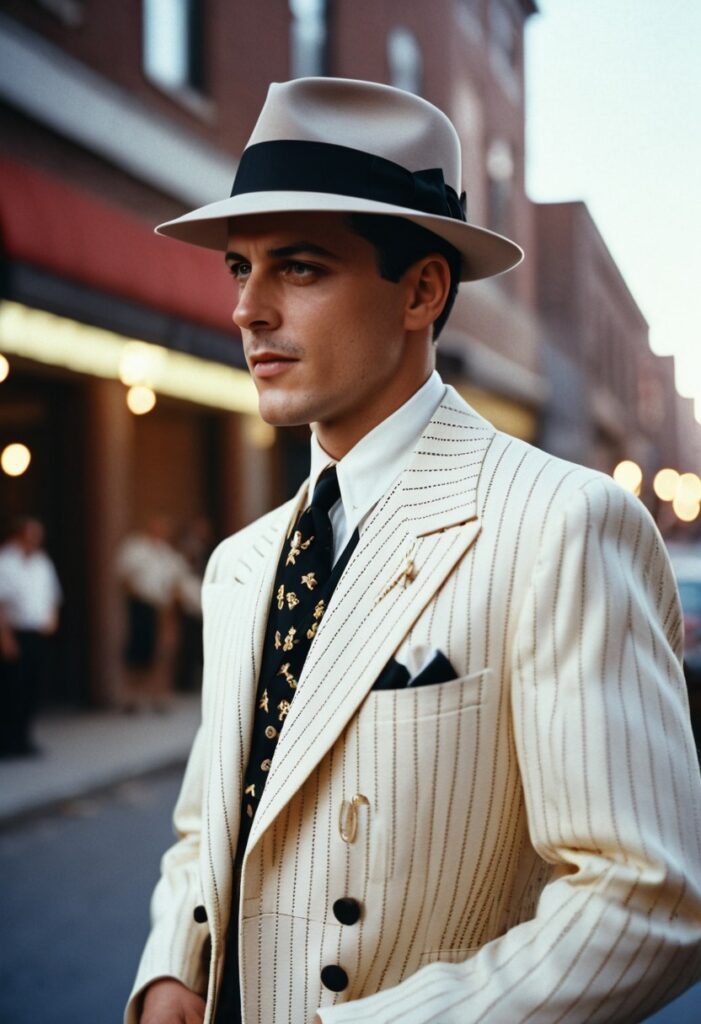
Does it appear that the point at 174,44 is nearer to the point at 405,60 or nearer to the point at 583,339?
the point at 405,60

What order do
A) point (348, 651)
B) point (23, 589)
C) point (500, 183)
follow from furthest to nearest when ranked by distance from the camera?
point (500, 183)
point (23, 589)
point (348, 651)

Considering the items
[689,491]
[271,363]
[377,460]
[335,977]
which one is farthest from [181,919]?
[689,491]

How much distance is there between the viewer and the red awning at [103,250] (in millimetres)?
8953

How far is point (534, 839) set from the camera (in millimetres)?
1485

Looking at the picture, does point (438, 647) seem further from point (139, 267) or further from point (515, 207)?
point (515, 207)

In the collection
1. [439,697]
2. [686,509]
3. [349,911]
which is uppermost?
[686,509]

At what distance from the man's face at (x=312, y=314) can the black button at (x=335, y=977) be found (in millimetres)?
820

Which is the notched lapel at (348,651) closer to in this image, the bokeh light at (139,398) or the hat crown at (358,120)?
the hat crown at (358,120)

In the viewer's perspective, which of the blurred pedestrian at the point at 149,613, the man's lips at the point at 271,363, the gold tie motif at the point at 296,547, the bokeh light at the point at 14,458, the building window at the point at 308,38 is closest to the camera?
the man's lips at the point at 271,363

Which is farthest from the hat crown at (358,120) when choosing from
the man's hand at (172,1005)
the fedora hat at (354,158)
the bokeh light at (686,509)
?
the bokeh light at (686,509)

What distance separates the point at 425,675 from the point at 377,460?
1.42ft

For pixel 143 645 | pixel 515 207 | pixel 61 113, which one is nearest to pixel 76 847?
pixel 143 645

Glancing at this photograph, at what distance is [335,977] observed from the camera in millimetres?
1556

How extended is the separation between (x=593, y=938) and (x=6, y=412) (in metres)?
11.1
